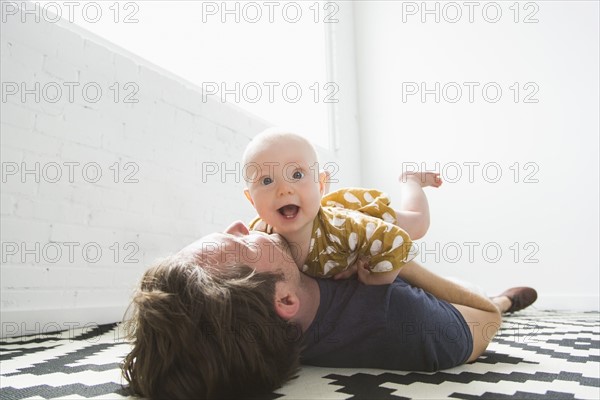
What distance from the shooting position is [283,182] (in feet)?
3.52

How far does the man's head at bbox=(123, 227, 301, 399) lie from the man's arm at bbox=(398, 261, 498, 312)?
1.38ft

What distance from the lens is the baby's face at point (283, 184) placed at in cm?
108

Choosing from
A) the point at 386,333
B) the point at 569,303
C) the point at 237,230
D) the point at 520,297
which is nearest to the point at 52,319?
the point at 237,230

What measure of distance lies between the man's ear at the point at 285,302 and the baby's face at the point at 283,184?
18 centimetres

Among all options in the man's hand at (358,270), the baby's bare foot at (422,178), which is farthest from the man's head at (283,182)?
the baby's bare foot at (422,178)

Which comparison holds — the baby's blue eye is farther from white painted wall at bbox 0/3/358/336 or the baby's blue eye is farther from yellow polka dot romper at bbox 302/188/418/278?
white painted wall at bbox 0/3/358/336

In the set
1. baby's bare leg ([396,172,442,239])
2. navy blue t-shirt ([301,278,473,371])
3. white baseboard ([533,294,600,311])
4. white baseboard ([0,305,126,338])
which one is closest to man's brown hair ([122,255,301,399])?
navy blue t-shirt ([301,278,473,371])

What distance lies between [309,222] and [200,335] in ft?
1.49

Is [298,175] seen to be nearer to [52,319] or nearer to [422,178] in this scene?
[422,178]

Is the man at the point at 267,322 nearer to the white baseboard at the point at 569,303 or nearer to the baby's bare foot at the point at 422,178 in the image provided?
the baby's bare foot at the point at 422,178

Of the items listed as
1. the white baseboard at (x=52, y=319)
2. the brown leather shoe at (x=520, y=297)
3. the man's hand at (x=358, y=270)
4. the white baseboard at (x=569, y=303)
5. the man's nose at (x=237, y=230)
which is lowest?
the white baseboard at (x=569, y=303)

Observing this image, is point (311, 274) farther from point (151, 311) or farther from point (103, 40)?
point (103, 40)

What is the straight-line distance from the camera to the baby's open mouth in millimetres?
1092

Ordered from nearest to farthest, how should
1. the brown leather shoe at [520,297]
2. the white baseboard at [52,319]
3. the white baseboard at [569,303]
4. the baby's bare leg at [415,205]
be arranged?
the baby's bare leg at [415,205], the white baseboard at [52,319], the brown leather shoe at [520,297], the white baseboard at [569,303]
